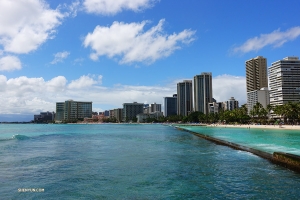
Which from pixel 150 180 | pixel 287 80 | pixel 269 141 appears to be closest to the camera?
pixel 150 180

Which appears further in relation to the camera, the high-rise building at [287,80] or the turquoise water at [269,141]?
the high-rise building at [287,80]

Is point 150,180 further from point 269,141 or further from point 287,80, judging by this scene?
point 287,80

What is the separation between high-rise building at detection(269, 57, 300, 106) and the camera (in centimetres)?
16188

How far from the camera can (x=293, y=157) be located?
16266 mm

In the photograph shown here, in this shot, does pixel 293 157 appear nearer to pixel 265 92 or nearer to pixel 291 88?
pixel 291 88

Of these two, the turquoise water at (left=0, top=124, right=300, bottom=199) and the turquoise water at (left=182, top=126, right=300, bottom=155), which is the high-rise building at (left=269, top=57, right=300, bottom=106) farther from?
the turquoise water at (left=0, top=124, right=300, bottom=199)

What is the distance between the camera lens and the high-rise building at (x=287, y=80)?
531 ft

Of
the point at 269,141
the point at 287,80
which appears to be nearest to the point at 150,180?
the point at 269,141

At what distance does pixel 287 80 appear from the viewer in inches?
6393

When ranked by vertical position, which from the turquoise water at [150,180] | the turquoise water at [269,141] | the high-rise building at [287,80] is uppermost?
the high-rise building at [287,80]

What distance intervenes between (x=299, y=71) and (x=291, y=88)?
42.0ft

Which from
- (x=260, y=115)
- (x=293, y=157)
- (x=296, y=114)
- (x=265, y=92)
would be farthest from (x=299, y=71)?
(x=293, y=157)

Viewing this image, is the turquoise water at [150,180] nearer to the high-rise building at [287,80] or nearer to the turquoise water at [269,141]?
the turquoise water at [269,141]

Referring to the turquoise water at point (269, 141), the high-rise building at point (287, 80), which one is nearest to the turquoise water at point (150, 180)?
the turquoise water at point (269, 141)
